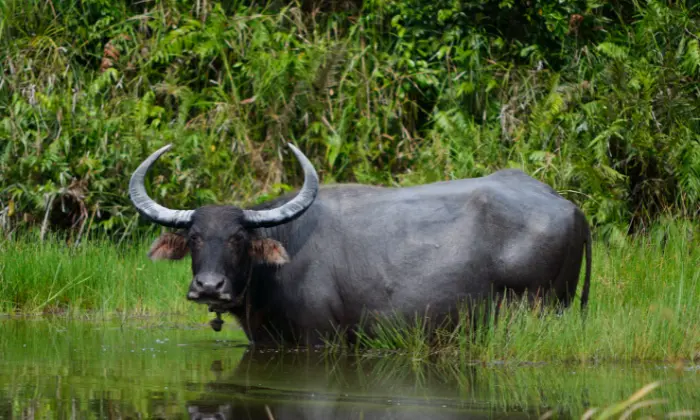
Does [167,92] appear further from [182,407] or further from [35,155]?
[182,407]

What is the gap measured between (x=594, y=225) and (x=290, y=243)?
14.5 ft

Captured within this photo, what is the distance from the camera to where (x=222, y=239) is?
7809 millimetres

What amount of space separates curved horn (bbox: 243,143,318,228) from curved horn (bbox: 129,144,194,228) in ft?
1.48

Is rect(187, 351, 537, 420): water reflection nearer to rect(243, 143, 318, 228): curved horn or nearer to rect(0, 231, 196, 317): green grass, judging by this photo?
rect(243, 143, 318, 228): curved horn

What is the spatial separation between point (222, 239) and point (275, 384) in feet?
5.27

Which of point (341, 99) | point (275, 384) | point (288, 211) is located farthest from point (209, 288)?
point (341, 99)

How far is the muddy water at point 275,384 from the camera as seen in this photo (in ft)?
18.4

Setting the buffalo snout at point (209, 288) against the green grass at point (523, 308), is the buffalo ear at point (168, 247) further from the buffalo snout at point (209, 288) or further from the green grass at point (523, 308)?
the green grass at point (523, 308)

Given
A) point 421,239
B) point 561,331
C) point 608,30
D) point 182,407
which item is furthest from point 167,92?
point 182,407

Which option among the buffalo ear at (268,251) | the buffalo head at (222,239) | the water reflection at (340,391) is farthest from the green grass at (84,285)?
the water reflection at (340,391)

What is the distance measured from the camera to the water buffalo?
26.1 ft

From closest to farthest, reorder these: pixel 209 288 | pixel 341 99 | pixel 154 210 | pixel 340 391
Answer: pixel 340 391 → pixel 209 288 → pixel 154 210 → pixel 341 99

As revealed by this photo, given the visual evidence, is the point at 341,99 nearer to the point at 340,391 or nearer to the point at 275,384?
the point at 275,384

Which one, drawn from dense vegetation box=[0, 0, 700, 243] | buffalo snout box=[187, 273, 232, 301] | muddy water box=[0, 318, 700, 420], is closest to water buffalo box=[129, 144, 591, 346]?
buffalo snout box=[187, 273, 232, 301]
